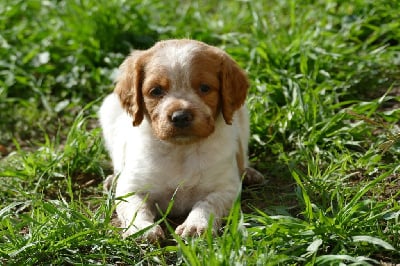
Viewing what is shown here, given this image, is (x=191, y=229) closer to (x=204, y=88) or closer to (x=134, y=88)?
(x=204, y=88)

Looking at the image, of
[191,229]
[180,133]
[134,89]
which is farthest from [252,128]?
[191,229]

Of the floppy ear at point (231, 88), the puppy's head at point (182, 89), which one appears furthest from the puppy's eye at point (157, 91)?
the floppy ear at point (231, 88)

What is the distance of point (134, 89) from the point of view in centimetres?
571

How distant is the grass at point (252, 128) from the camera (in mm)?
4816

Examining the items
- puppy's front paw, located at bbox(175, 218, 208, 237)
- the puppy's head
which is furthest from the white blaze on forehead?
puppy's front paw, located at bbox(175, 218, 208, 237)

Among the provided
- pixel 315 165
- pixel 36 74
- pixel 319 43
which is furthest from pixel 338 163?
pixel 36 74

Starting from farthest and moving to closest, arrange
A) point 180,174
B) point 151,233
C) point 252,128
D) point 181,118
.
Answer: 1. point 252,128
2. point 180,174
3. point 181,118
4. point 151,233

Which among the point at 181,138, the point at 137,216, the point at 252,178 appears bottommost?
the point at 252,178

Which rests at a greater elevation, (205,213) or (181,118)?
(181,118)

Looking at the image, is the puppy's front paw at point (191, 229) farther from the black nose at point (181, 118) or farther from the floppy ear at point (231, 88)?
the floppy ear at point (231, 88)

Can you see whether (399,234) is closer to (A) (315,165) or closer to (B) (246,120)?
(A) (315,165)

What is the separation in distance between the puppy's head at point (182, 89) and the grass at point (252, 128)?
77 centimetres

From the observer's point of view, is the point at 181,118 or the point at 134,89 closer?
the point at 181,118

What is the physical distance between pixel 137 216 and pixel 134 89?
3.48 ft
